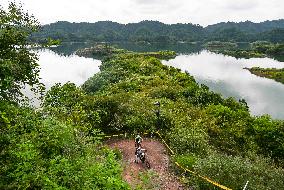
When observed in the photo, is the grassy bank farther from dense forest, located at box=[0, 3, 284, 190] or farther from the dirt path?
the dirt path

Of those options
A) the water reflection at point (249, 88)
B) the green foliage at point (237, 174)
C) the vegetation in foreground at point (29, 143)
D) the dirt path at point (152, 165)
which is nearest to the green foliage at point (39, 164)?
the vegetation in foreground at point (29, 143)

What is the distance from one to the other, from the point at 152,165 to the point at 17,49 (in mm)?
11443

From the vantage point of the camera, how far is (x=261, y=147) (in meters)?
29.1

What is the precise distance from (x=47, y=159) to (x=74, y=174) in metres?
1.22

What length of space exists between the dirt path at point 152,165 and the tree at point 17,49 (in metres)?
6.98

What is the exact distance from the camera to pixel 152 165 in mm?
20891

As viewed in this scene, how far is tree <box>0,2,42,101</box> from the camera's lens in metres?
11.2

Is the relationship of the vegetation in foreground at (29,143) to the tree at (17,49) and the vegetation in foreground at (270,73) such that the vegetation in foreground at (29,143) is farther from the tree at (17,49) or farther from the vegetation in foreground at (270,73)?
the vegetation in foreground at (270,73)

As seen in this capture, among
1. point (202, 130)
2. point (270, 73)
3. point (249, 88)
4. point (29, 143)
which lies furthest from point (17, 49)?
point (270, 73)

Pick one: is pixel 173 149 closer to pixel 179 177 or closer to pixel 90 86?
pixel 179 177

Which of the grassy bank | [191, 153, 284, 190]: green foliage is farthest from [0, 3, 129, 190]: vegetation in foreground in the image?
[191, 153, 284, 190]: green foliage

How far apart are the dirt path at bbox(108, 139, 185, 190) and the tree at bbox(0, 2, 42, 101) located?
22.9ft

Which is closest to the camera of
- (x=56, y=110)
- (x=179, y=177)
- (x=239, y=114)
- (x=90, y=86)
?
(x=56, y=110)

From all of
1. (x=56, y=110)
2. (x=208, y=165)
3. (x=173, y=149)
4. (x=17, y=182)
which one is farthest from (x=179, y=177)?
(x=17, y=182)
